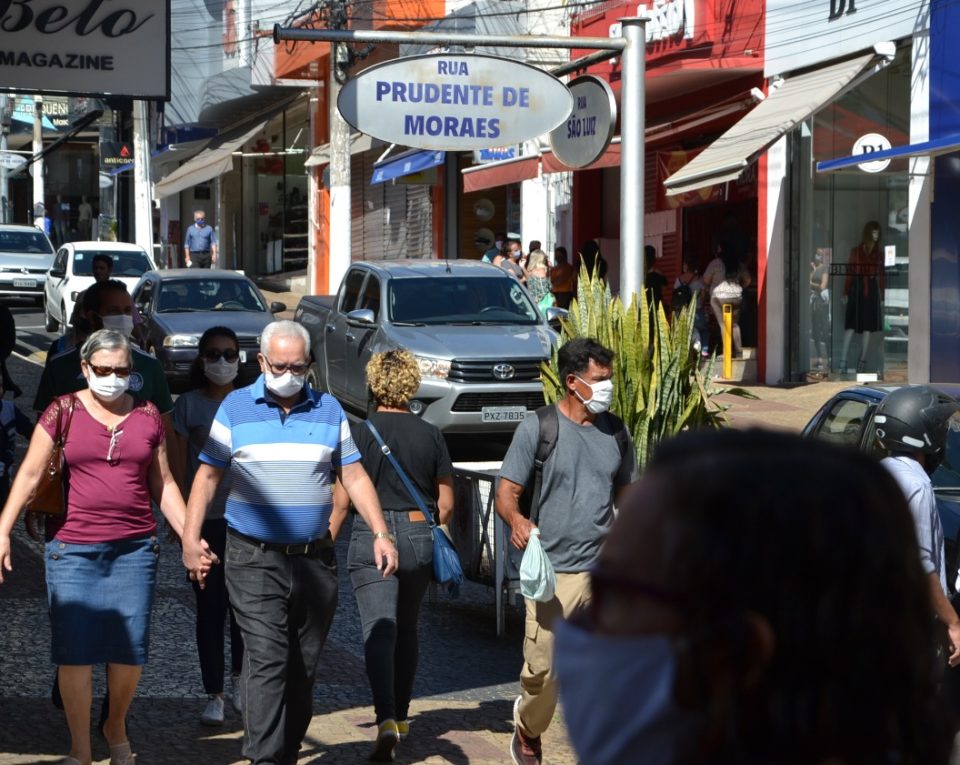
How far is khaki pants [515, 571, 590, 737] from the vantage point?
20.4ft

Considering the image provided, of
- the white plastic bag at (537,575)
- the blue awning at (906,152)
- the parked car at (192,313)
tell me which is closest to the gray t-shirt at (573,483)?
the white plastic bag at (537,575)

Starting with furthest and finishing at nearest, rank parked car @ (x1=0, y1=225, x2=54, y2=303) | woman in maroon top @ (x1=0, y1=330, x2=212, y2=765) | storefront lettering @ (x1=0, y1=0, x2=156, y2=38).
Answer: parked car @ (x1=0, y1=225, x2=54, y2=303)
storefront lettering @ (x1=0, y1=0, x2=156, y2=38)
woman in maroon top @ (x1=0, y1=330, x2=212, y2=765)

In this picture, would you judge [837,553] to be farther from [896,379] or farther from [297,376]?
[896,379]

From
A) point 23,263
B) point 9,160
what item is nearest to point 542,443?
point 23,263

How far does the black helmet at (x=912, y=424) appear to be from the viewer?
555 cm

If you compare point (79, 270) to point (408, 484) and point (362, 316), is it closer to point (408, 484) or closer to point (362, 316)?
point (362, 316)

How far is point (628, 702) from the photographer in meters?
1.50

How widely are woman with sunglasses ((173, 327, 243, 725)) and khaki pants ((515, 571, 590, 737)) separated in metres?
1.31

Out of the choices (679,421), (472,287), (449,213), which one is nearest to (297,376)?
(679,421)

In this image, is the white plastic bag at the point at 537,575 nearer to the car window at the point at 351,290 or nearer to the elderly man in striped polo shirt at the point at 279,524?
the elderly man in striped polo shirt at the point at 279,524

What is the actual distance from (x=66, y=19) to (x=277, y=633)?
5683 millimetres

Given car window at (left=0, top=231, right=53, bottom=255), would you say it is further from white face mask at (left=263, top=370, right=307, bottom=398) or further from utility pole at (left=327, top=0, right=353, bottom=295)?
white face mask at (left=263, top=370, right=307, bottom=398)

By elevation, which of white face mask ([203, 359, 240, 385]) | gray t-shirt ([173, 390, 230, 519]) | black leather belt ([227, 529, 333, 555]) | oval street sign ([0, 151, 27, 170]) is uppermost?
oval street sign ([0, 151, 27, 170])

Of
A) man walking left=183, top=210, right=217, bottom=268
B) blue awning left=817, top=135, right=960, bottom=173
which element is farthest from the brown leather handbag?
man walking left=183, top=210, right=217, bottom=268
